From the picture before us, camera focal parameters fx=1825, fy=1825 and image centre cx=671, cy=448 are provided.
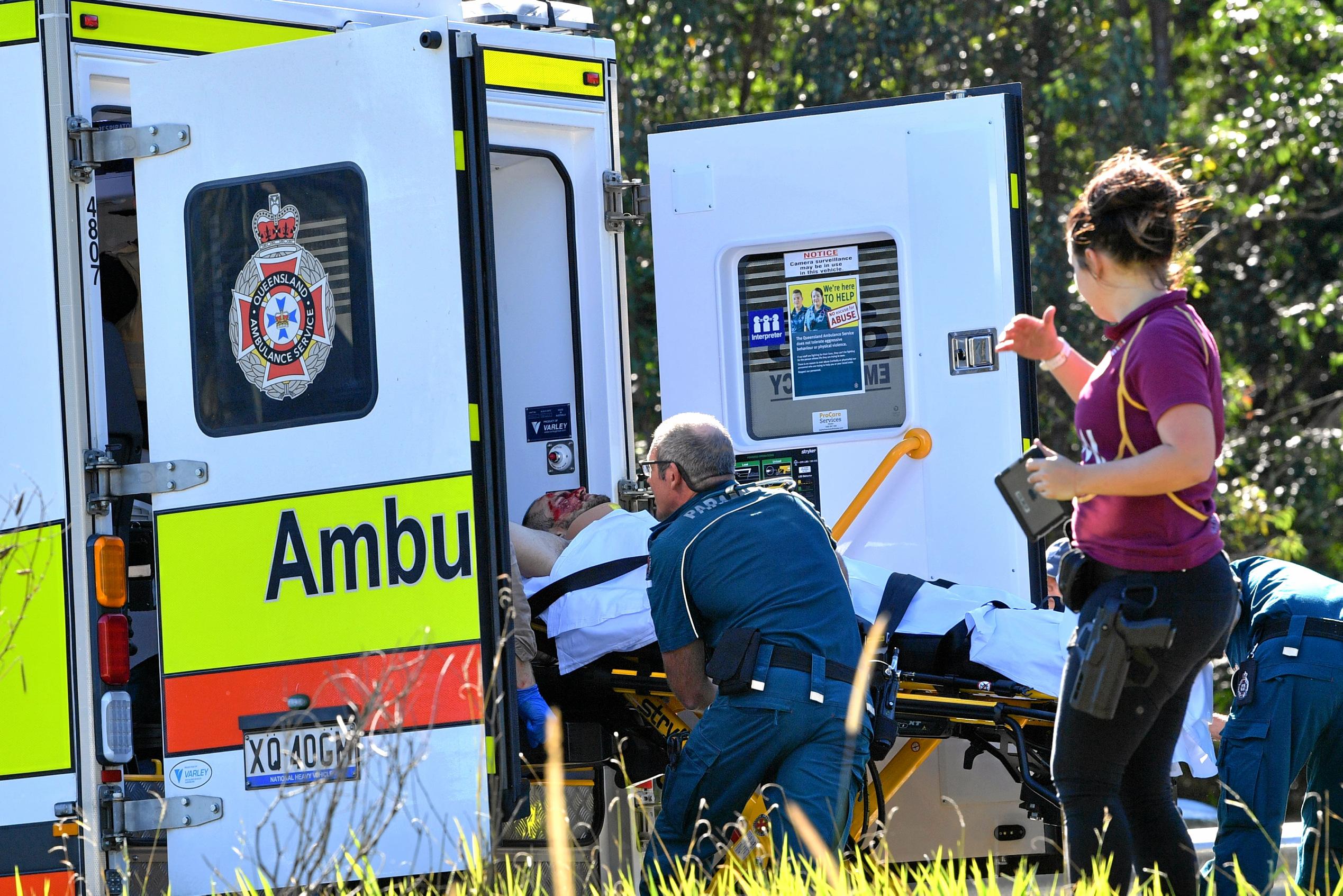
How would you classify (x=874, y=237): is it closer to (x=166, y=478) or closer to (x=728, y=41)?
(x=166, y=478)

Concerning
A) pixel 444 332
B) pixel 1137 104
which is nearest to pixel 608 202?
pixel 444 332

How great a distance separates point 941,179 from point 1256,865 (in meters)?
2.29

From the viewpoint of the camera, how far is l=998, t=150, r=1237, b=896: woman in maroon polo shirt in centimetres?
321

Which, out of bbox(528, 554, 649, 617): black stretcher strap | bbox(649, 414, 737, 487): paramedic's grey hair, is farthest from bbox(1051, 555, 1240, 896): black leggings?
bbox(528, 554, 649, 617): black stretcher strap

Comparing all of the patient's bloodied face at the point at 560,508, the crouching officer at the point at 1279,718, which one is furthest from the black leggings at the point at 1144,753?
the patient's bloodied face at the point at 560,508

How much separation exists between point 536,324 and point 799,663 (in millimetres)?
1782

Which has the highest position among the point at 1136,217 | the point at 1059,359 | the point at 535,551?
the point at 1136,217

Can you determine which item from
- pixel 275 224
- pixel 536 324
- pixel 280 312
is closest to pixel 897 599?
pixel 536 324

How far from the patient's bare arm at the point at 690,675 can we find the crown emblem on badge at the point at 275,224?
141 cm

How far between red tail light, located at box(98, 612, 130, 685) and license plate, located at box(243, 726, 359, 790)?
363 millimetres

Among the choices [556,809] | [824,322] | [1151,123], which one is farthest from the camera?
[1151,123]

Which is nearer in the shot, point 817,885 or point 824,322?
point 817,885

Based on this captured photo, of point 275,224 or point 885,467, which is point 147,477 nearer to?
point 275,224

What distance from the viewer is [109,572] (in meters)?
4.51
